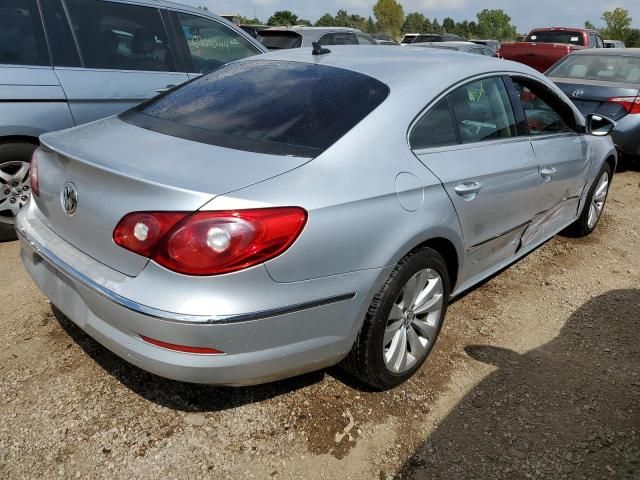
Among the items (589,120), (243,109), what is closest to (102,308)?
(243,109)

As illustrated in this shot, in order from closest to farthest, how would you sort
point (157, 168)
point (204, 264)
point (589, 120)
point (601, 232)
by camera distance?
1. point (204, 264)
2. point (157, 168)
3. point (589, 120)
4. point (601, 232)

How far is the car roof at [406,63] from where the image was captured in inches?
104

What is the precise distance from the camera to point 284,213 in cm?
193

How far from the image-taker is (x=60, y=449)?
2191 mm

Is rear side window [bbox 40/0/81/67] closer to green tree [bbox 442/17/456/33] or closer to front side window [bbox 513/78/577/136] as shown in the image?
front side window [bbox 513/78/577/136]

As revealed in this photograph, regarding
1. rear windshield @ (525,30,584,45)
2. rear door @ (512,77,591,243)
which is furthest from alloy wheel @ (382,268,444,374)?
rear windshield @ (525,30,584,45)

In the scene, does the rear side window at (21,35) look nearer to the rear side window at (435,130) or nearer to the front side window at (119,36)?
the front side window at (119,36)

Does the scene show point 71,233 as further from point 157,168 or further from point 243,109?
point 243,109

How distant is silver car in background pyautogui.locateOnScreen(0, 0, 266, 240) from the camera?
383 centimetres

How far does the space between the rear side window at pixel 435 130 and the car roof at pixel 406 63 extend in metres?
0.12

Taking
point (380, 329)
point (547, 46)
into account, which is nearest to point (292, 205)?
point (380, 329)

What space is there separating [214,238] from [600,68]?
6.87 m

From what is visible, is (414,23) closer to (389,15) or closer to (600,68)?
(389,15)

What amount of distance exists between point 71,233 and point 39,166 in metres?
0.46
